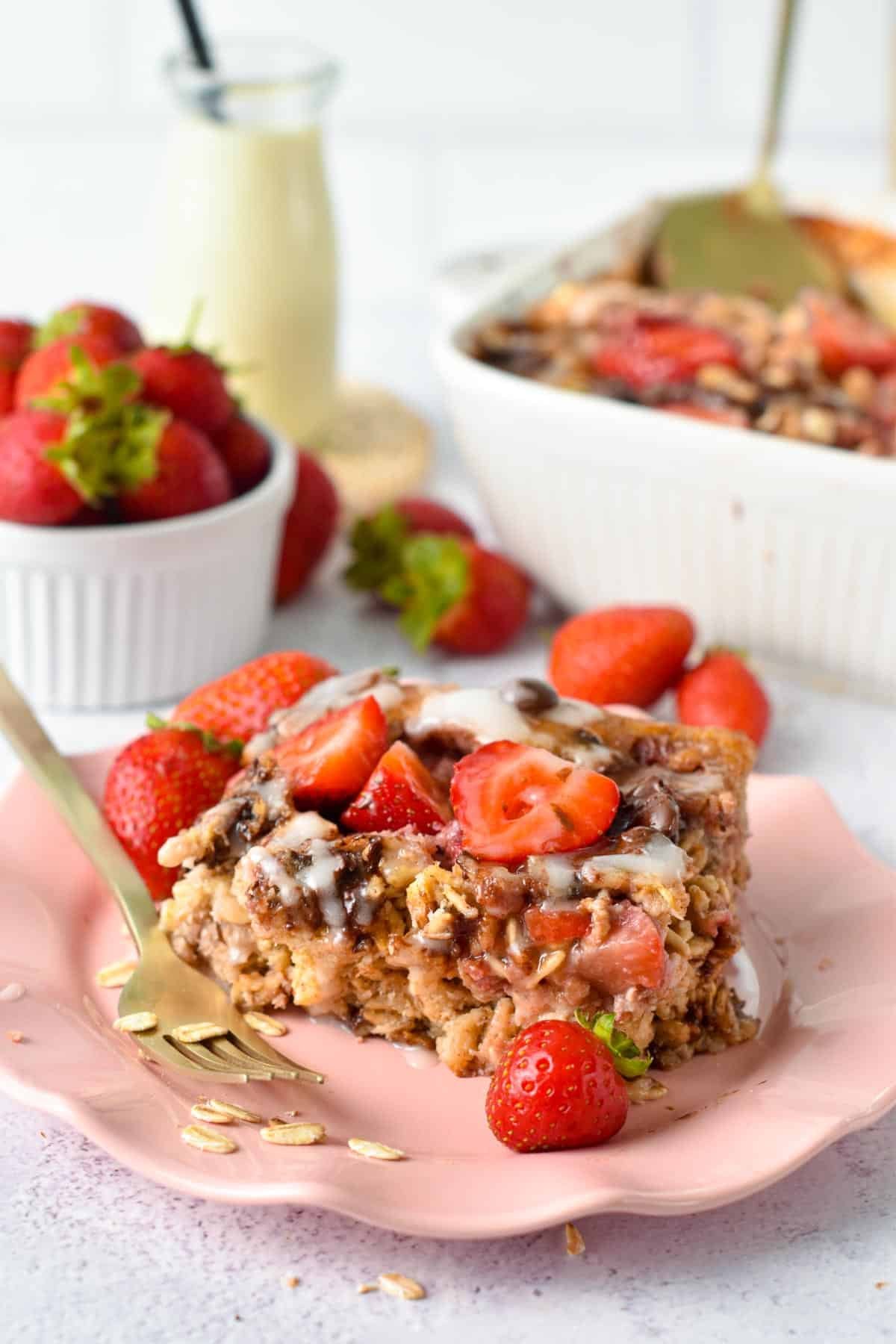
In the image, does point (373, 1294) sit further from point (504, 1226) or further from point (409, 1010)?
point (409, 1010)

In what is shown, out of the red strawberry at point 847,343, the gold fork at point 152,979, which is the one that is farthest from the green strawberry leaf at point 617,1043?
the red strawberry at point 847,343

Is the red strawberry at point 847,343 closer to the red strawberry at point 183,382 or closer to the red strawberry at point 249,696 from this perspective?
the red strawberry at point 183,382

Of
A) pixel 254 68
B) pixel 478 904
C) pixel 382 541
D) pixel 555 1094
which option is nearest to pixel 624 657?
pixel 382 541

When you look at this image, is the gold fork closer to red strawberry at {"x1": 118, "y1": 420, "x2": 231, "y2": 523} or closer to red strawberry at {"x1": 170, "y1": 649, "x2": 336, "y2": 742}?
red strawberry at {"x1": 170, "y1": 649, "x2": 336, "y2": 742}

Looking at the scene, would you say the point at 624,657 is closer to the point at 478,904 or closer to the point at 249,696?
the point at 249,696

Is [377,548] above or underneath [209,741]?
underneath

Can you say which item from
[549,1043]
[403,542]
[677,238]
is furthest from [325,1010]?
[677,238]
